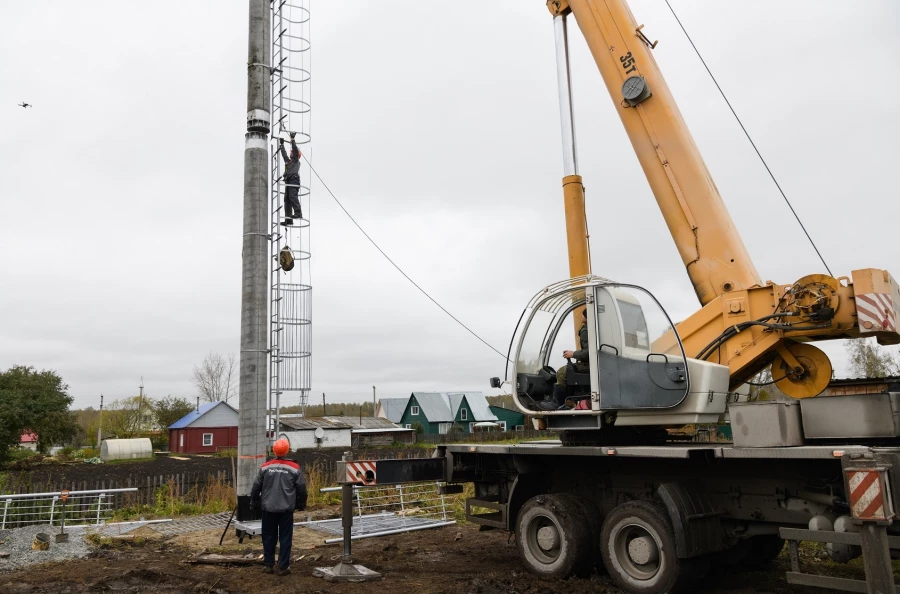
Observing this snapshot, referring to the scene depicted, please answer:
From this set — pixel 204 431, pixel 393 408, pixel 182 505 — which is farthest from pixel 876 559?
pixel 393 408

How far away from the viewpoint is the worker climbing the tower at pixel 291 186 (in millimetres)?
12305

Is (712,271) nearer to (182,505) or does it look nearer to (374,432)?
(182,505)

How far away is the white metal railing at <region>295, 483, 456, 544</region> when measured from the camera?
12121mm

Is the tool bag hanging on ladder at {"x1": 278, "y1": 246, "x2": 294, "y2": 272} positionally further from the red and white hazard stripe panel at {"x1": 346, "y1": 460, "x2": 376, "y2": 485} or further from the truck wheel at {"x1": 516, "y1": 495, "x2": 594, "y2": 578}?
the truck wheel at {"x1": 516, "y1": 495, "x2": 594, "y2": 578}

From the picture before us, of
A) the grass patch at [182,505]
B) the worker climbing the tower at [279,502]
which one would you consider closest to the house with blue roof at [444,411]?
the grass patch at [182,505]

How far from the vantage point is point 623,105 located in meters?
9.55

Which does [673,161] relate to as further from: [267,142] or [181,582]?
[181,582]

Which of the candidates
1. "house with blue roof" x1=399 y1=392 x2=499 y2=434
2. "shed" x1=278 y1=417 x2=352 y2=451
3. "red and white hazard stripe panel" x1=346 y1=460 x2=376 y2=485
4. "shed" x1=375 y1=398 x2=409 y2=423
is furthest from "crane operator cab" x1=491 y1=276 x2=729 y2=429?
"shed" x1=375 y1=398 x2=409 y2=423

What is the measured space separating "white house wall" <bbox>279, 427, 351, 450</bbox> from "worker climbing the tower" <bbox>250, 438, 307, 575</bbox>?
133 ft

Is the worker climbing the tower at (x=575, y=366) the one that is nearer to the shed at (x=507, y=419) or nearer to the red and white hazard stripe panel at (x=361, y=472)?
the red and white hazard stripe panel at (x=361, y=472)

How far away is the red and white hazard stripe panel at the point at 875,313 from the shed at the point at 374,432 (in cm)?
4647

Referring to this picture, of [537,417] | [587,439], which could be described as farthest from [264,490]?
[587,439]

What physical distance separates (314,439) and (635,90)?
4462 centimetres

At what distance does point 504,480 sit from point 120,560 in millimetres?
5390
